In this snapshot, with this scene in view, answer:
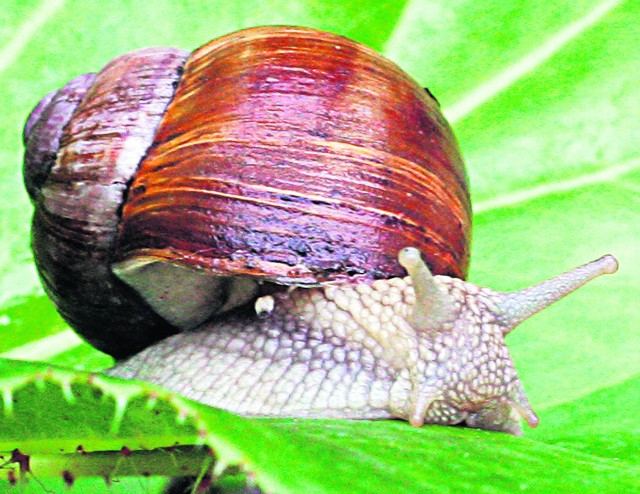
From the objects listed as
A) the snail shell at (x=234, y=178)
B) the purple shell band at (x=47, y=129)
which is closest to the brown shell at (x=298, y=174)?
the snail shell at (x=234, y=178)

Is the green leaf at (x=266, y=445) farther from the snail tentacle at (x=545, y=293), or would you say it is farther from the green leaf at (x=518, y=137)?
the green leaf at (x=518, y=137)

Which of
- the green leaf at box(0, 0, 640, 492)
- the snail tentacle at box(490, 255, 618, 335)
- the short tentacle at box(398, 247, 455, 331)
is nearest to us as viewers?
the short tentacle at box(398, 247, 455, 331)

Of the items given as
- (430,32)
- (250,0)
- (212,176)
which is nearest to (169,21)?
(250,0)

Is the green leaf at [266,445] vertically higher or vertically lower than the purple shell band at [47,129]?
lower

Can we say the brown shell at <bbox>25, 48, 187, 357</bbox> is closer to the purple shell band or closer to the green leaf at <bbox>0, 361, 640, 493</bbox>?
the purple shell band

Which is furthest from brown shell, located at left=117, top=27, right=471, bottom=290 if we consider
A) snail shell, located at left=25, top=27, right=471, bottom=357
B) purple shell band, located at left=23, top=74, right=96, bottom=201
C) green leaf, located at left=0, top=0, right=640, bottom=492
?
green leaf, located at left=0, top=0, right=640, bottom=492

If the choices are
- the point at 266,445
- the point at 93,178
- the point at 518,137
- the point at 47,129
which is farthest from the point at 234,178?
the point at 518,137

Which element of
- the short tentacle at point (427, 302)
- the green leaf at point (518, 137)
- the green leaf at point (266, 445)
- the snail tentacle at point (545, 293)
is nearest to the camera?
the green leaf at point (266, 445)

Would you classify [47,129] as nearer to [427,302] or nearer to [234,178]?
[234,178]
